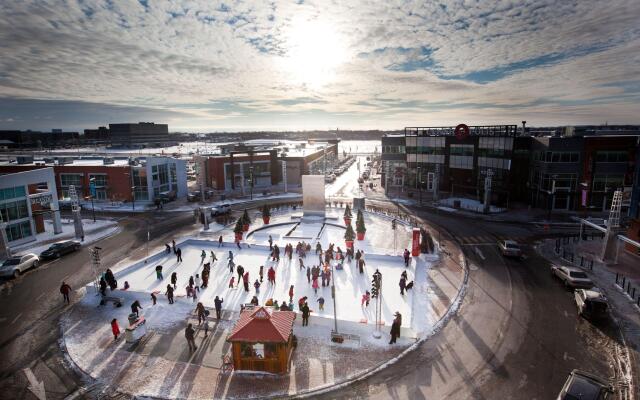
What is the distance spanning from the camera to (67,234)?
142 ft

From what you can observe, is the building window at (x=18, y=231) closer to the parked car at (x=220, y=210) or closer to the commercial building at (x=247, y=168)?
the parked car at (x=220, y=210)

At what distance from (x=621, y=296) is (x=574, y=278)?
309cm

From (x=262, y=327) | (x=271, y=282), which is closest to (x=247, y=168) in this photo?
(x=271, y=282)

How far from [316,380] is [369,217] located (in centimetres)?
3419

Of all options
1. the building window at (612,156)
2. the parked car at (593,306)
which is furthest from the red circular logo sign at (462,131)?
the parked car at (593,306)

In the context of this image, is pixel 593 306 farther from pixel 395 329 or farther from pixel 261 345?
pixel 261 345

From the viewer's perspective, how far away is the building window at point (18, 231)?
127 ft

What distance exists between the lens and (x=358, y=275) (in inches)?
1164

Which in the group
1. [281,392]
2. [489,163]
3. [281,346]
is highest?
[489,163]

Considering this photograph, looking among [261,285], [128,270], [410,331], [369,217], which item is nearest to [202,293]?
[261,285]

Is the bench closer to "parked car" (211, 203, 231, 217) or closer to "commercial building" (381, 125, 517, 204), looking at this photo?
"parked car" (211, 203, 231, 217)

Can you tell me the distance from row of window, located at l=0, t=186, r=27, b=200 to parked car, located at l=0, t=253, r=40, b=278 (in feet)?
33.9

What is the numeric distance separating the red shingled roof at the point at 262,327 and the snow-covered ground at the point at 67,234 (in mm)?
30866

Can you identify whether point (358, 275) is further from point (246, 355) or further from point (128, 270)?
point (128, 270)
